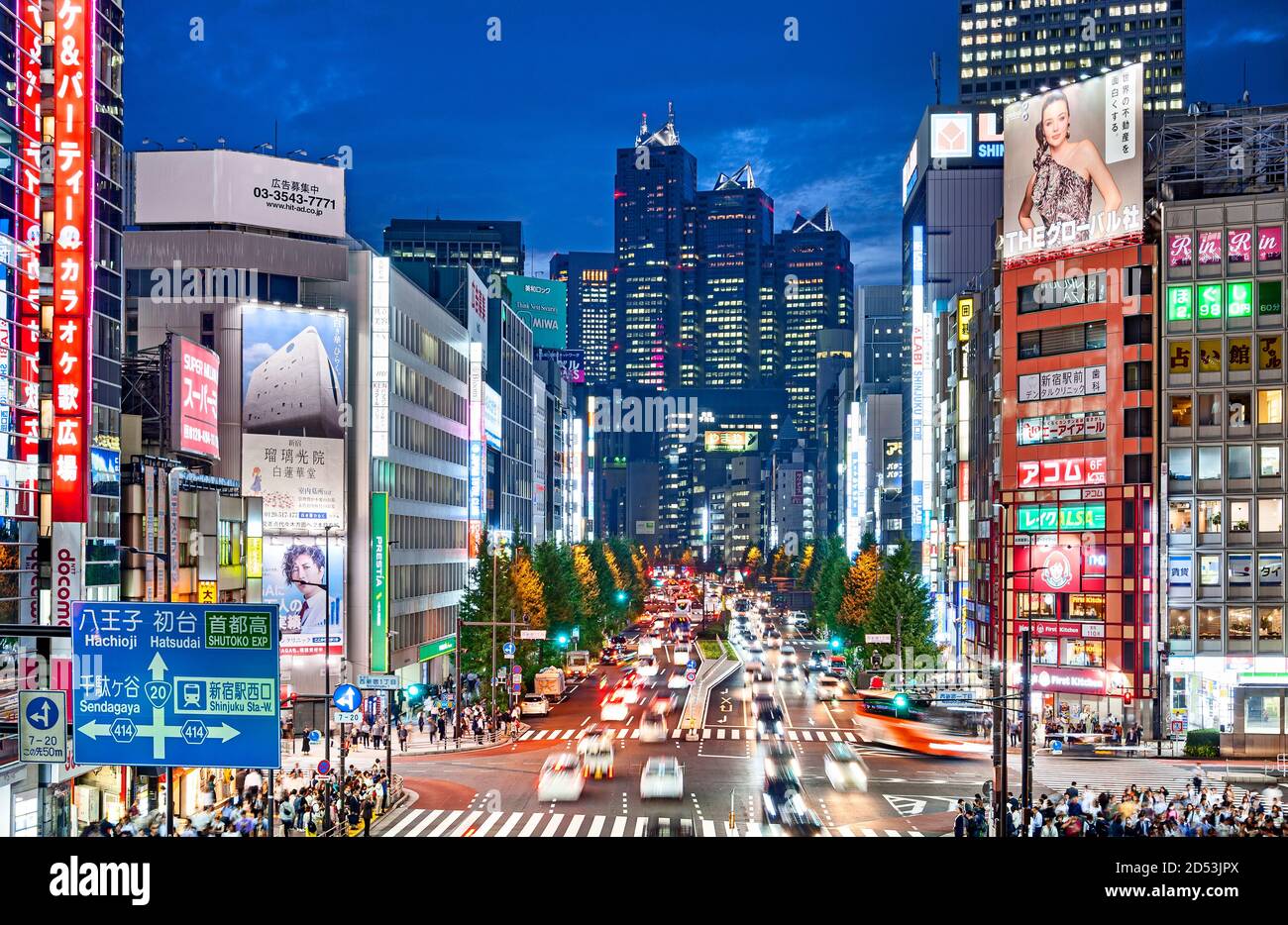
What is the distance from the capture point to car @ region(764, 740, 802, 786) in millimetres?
48875

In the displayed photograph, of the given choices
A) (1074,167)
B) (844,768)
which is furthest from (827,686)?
(1074,167)

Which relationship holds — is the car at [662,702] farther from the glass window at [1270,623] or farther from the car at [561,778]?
the glass window at [1270,623]

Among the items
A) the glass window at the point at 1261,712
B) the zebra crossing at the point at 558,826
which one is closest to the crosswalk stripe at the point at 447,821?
the zebra crossing at the point at 558,826

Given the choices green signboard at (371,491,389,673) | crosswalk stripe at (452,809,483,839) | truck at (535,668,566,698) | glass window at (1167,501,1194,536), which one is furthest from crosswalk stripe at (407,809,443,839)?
glass window at (1167,501,1194,536)

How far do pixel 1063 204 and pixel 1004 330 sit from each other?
26.9 feet

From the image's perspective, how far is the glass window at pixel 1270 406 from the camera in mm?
61781

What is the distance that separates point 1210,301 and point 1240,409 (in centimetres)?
578

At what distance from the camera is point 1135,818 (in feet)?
119

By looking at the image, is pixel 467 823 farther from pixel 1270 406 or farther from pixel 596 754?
pixel 1270 406

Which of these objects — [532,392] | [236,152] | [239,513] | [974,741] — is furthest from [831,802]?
[532,392]

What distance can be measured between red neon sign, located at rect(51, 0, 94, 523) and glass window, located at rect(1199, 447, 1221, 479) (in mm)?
53568

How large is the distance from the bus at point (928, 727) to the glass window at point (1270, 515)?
55.3 feet

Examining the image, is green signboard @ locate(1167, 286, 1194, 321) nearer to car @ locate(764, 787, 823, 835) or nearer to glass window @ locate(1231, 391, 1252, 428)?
glass window @ locate(1231, 391, 1252, 428)

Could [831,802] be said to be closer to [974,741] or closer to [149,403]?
[974,741]
